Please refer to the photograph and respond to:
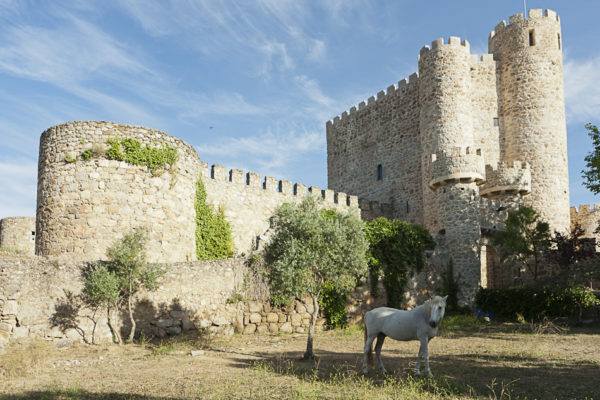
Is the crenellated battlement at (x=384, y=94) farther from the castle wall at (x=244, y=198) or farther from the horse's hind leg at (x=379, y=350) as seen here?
the horse's hind leg at (x=379, y=350)

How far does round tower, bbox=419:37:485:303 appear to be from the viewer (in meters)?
21.2

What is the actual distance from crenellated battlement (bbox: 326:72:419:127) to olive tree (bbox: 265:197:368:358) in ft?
64.4

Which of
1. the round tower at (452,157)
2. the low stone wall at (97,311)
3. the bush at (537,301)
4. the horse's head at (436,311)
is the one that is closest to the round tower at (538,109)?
the round tower at (452,157)

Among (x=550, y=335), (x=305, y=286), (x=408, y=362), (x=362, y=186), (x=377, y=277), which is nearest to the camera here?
(x=408, y=362)

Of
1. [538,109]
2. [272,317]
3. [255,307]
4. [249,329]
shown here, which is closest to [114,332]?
[249,329]

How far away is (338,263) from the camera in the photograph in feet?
40.7

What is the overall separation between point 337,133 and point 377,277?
1901 cm

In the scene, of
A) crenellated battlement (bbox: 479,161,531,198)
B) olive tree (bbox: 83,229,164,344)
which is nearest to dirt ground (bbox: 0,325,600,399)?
olive tree (bbox: 83,229,164,344)

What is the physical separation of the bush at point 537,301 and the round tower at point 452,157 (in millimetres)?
1094

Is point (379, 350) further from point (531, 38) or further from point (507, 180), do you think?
point (531, 38)

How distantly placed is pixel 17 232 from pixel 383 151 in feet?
74.2

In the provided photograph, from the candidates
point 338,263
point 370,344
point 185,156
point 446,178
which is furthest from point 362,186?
point 370,344

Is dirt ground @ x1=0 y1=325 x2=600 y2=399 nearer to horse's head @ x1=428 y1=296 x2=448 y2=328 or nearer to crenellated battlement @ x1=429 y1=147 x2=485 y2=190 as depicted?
horse's head @ x1=428 y1=296 x2=448 y2=328

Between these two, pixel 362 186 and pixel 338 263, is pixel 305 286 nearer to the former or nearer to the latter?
pixel 338 263
